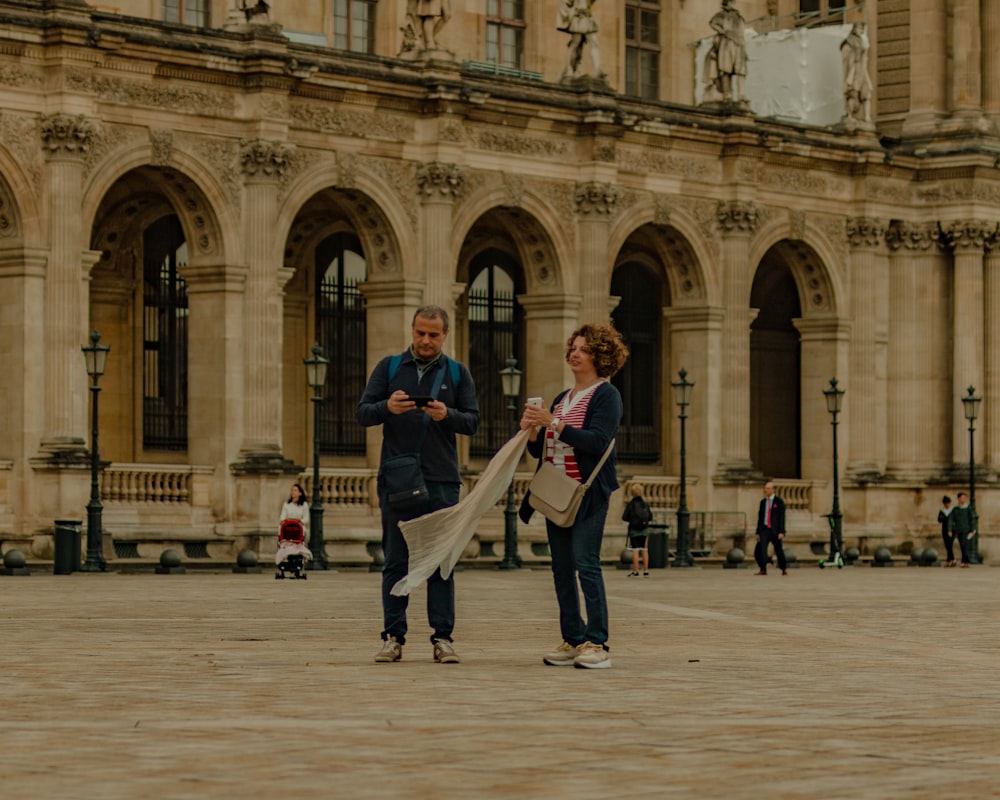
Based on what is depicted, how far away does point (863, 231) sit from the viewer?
5122cm

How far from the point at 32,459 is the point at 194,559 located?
328 centimetres

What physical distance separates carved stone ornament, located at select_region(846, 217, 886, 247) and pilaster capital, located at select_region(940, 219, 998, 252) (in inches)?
64.1

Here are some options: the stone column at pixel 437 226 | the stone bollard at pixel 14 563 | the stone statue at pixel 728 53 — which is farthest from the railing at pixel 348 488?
the stone statue at pixel 728 53

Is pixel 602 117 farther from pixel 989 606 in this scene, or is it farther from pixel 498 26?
pixel 989 606

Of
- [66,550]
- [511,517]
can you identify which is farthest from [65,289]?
[511,517]

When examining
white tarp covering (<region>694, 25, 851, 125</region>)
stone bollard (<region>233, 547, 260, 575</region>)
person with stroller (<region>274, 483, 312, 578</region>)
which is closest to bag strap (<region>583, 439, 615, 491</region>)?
person with stroller (<region>274, 483, 312, 578</region>)

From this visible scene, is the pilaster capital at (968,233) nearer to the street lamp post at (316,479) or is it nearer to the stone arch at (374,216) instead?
the stone arch at (374,216)

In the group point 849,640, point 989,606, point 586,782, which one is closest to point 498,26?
point 989,606

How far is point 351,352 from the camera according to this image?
45844 millimetres

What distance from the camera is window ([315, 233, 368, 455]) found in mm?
45375

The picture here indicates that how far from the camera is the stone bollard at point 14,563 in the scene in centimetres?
3152

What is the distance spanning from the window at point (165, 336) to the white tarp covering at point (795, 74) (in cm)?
1339

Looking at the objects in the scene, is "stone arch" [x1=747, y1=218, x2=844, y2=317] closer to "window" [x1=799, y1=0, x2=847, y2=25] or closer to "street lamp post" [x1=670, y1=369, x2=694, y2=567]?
"window" [x1=799, y1=0, x2=847, y2=25]

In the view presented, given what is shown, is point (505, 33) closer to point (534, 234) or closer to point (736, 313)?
point (534, 234)
